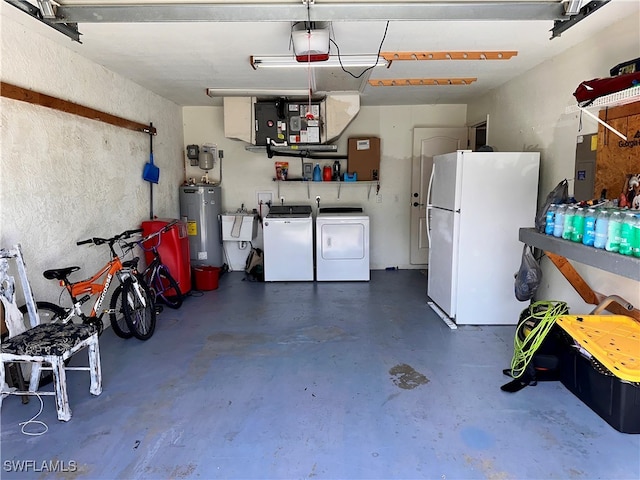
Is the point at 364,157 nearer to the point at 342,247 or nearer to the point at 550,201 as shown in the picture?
the point at 342,247

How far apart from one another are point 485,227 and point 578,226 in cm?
135

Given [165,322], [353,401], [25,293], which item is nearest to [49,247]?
[25,293]

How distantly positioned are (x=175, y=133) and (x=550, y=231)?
16.0 ft

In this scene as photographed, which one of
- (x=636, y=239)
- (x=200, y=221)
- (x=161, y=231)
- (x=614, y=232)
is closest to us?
(x=636, y=239)

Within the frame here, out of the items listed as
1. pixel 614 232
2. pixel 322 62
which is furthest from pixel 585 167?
pixel 322 62

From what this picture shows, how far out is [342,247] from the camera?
213 inches

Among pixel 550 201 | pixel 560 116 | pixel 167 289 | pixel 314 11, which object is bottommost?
pixel 167 289

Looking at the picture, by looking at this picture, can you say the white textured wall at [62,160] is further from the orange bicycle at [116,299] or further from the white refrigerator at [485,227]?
the white refrigerator at [485,227]

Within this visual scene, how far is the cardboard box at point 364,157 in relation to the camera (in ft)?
19.0

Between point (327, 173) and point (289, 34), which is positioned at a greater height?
point (289, 34)

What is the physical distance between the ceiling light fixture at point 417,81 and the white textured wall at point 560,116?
51 cm

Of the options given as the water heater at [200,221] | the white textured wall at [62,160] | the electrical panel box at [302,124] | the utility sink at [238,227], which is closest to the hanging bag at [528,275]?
the electrical panel box at [302,124]

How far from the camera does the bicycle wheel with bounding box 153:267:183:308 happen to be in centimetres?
432

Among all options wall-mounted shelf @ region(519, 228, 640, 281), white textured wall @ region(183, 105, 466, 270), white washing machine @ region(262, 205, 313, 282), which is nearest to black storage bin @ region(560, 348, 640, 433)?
wall-mounted shelf @ region(519, 228, 640, 281)
